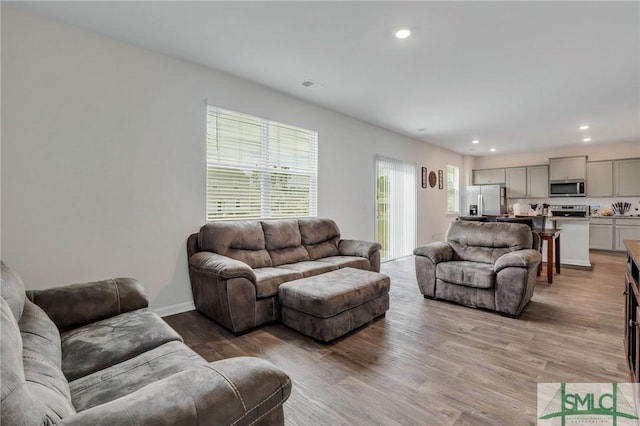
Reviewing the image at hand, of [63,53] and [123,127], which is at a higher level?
[63,53]

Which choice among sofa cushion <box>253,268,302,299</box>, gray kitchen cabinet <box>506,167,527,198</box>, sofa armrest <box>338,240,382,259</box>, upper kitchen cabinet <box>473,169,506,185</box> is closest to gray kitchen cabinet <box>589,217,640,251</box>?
gray kitchen cabinet <box>506,167,527,198</box>

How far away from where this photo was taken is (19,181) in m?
2.33

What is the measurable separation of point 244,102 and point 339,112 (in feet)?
5.87

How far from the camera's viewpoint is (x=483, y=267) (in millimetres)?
3256

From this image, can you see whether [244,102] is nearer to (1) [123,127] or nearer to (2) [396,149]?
(1) [123,127]

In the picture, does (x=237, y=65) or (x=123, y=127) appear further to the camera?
(x=237, y=65)

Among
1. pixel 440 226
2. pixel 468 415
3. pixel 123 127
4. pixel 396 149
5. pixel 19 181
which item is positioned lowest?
pixel 468 415

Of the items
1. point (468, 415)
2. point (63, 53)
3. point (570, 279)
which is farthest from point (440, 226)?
point (63, 53)

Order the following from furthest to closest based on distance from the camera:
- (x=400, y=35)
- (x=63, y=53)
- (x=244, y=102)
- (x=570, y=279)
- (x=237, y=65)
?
(x=570, y=279)
(x=244, y=102)
(x=237, y=65)
(x=400, y=35)
(x=63, y=53)

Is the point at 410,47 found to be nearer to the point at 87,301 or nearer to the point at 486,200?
the point at 87,301

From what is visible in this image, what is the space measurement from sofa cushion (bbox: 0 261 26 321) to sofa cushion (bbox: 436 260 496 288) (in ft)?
11.4

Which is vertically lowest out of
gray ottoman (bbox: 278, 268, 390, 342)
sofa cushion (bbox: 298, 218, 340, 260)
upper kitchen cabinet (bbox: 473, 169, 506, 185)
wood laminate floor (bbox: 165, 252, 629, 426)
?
wood laminate floor (bbox: 165, 252, 629, 426)

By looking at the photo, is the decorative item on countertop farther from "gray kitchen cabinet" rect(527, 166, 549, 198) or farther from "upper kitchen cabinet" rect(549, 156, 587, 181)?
"gray kitchen cabinet" rect(527, 166, 549, 198)

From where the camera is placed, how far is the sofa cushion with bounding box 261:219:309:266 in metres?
3.58
